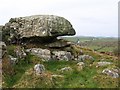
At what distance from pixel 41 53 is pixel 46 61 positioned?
140 cm

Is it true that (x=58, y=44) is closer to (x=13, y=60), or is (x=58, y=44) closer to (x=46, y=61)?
(x=46, y=61)

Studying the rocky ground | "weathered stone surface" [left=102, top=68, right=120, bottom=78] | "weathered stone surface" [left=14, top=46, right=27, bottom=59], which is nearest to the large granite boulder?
the rocky ground

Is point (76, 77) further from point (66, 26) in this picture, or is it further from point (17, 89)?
point (66, 26)

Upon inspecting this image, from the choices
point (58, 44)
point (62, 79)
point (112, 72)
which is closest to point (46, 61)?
point (58, 44)

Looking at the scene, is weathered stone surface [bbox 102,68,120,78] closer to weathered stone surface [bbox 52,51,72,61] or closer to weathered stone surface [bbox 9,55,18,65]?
weathered stone surface [bbox 52,51,72,61]

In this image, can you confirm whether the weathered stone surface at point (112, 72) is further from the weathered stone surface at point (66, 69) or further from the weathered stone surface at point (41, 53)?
the weathered stone surface at point (41, 53)

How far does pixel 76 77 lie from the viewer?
27438 mm

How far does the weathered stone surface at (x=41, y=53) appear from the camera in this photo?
32875 millimetres

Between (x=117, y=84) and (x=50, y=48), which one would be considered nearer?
(x=117, y=84)

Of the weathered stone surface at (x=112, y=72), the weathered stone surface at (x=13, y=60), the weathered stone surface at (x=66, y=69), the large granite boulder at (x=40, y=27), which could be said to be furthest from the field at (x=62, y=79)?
the large granite boulder at (x=40, y=27)

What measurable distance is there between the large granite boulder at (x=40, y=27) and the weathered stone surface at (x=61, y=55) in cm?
217

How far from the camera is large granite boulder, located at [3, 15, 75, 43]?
35125 millimetres

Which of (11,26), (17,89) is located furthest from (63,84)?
(11,26)

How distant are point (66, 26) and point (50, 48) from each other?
3100 mm
